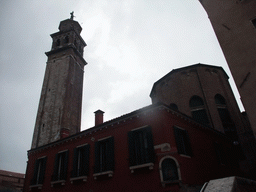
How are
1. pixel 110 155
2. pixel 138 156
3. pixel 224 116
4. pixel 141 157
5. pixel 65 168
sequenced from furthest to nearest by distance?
pixel 224 116, pixel 65 168, pixel 110 155, pixel 138 156, pixel 141 157

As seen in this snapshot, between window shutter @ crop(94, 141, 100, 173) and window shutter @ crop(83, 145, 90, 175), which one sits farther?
window shutter @ crop(83, 145, 90, 175)

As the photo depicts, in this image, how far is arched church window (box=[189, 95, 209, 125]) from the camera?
20078mm

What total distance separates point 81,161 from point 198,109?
531 inches

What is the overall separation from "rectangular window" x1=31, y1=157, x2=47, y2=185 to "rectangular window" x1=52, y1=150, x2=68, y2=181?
155cm

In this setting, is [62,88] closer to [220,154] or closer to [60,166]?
[60,166]

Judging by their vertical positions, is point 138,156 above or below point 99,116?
below

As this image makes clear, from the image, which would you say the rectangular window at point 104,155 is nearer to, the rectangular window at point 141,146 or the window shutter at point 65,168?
the rectangular window at point 141,146

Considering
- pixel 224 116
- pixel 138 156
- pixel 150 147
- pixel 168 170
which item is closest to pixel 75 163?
pixel 138 156

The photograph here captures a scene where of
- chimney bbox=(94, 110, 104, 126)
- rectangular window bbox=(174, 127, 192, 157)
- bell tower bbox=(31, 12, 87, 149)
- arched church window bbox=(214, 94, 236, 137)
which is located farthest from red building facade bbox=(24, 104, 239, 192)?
bell tower bbox=(31, 12, 87, 149)

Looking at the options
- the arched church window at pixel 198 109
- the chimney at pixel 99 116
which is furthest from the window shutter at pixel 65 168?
the arched church window at pixel 198 109

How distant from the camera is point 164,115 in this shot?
10039mm

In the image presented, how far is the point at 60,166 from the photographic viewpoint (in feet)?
44.4

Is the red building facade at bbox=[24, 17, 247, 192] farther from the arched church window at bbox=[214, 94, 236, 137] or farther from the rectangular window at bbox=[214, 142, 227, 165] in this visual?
the arched church window at bbox=[214, 94, 236, 137]

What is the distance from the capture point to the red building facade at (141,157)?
30.0 feet
